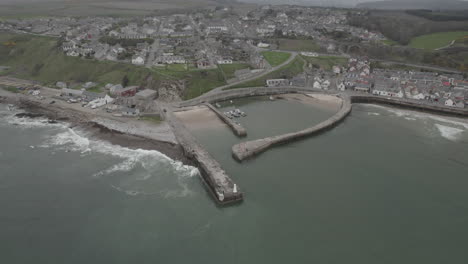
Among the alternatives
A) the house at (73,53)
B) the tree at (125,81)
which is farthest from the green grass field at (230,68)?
the house at (73,53)

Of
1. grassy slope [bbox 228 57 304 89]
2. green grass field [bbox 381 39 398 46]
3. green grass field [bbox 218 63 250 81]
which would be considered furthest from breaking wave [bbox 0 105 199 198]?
green grass field [bbox 381 39 398 46]

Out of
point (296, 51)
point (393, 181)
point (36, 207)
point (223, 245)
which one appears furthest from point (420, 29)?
point (36, 207)

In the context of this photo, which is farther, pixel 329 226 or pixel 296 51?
pixel 296 51

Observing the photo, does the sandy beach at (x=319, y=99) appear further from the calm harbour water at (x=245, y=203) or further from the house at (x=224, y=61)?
the house at (x=224, y=61)

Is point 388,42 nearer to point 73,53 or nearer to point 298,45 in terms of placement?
point 298,45

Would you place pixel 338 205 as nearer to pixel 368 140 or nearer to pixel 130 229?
pixel 368 140

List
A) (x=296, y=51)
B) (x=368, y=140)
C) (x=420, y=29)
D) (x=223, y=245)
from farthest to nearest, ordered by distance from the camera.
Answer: (x=420, y=29), (x=296, y=51), (x=368, y=140), (x=223, y=245)

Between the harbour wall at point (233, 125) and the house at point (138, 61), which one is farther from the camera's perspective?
the house at point (138, 61)
